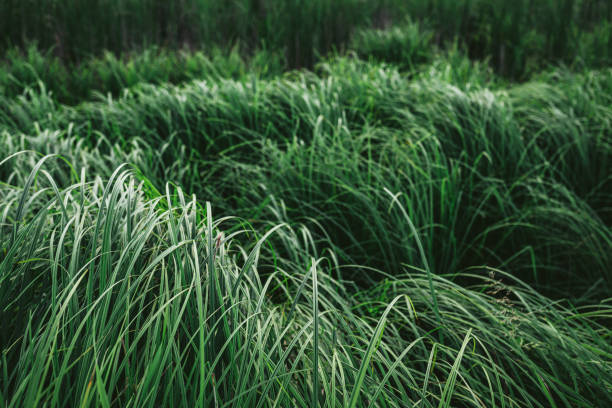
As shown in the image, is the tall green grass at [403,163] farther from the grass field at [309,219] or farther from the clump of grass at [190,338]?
the clump of grass at [190,338]

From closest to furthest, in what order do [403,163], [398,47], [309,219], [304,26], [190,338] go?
[190,338] → [309,219] → [403,163] → [398,47] → [304,26]

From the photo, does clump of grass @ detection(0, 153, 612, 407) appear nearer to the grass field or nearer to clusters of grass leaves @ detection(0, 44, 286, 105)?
the grass field

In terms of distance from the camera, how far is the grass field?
0.78 m

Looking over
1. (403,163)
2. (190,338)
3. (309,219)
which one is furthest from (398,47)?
(190,338)

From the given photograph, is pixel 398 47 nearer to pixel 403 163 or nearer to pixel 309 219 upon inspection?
pixel 403 163

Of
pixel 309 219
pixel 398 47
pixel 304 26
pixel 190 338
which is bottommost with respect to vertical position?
pixel 309 219

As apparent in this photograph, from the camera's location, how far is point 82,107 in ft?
8.60

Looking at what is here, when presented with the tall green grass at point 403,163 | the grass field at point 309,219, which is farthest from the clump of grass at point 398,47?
the tall green grass at point 403,163

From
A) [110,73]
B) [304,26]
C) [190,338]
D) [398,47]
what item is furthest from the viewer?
[304,26]

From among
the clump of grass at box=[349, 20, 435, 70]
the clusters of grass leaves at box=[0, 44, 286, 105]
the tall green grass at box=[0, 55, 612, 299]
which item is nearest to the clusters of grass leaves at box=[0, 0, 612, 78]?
the clump of grass at box=[349, 20, 435, 70]

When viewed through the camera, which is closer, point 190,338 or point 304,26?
point 190,338

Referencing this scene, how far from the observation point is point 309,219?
1.51 metres

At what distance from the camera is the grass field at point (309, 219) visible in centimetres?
78

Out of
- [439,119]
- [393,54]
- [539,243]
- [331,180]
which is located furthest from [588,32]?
[331,180]
